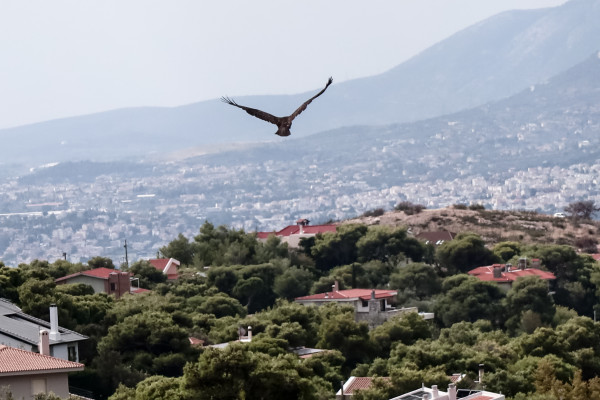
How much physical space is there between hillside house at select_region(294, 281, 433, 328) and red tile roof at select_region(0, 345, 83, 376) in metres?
33.5

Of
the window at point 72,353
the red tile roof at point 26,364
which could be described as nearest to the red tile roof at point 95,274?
the window at point 72,353

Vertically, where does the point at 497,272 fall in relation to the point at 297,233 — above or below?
above

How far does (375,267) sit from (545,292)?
1159cm

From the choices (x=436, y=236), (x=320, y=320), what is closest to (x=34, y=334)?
(x=320, y=320)

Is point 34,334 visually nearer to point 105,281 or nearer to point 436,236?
point 105,281

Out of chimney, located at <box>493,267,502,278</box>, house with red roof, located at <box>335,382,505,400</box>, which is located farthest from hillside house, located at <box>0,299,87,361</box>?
chimney, located at <box>493,267,502,278</box>

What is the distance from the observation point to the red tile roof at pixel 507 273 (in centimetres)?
8644

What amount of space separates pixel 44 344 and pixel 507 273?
4760 centimetres

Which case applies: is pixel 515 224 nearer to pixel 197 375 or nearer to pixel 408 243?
pixel 408 243

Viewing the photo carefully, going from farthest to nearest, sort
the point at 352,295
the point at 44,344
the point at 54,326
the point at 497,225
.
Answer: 1. the point at 497,225
2. the point at 352,295
3. the point at 54,326
4. the point at 44,344

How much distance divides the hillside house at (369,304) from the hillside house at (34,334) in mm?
24265

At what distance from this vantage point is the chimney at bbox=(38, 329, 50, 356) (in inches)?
1722

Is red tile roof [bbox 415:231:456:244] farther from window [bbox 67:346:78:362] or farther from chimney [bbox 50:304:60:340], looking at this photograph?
chimney [bbox 50:304:60:340]

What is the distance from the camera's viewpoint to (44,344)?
1737 inches
